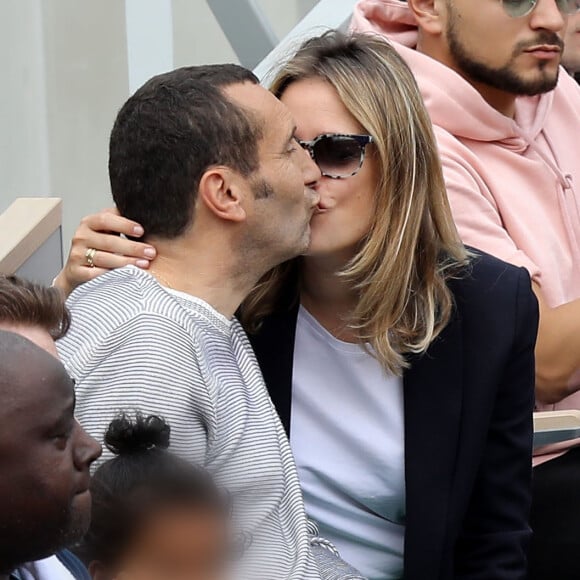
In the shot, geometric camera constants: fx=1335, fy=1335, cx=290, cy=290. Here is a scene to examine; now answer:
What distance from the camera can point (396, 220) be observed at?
7.18ft

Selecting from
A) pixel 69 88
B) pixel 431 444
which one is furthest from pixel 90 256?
pixel 69 88

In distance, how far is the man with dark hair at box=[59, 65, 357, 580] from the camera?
5.80 feet

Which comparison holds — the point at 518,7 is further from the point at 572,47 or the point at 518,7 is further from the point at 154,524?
the point at 154,524

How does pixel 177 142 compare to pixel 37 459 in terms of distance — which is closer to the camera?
pixel 37 459

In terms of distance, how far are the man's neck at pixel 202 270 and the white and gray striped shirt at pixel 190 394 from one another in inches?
1.3

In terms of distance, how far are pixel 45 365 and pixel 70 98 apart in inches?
154

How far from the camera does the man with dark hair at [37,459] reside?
1114 mm

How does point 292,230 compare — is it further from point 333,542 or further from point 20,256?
point 20,256

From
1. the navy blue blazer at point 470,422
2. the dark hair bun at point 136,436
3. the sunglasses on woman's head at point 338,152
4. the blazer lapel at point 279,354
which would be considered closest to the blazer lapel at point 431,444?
the navy blue blazer at point 470,422

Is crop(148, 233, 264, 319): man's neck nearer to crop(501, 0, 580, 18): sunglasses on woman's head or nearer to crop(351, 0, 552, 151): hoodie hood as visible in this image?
crop(351, 0, 552, 151): hoodie hood

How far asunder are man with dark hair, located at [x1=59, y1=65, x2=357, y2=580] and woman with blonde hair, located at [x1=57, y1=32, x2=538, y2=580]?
14 centimetres

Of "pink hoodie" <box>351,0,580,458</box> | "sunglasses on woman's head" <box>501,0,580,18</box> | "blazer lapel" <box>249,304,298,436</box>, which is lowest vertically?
"blazer lapel" <box>249,304,298,436</box>

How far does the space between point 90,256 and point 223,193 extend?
242 mm

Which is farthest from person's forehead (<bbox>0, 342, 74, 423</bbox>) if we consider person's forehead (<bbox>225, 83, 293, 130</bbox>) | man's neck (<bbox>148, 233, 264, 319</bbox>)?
person's forehead (<bbox>225, 83, 293, 130</bbox>)
